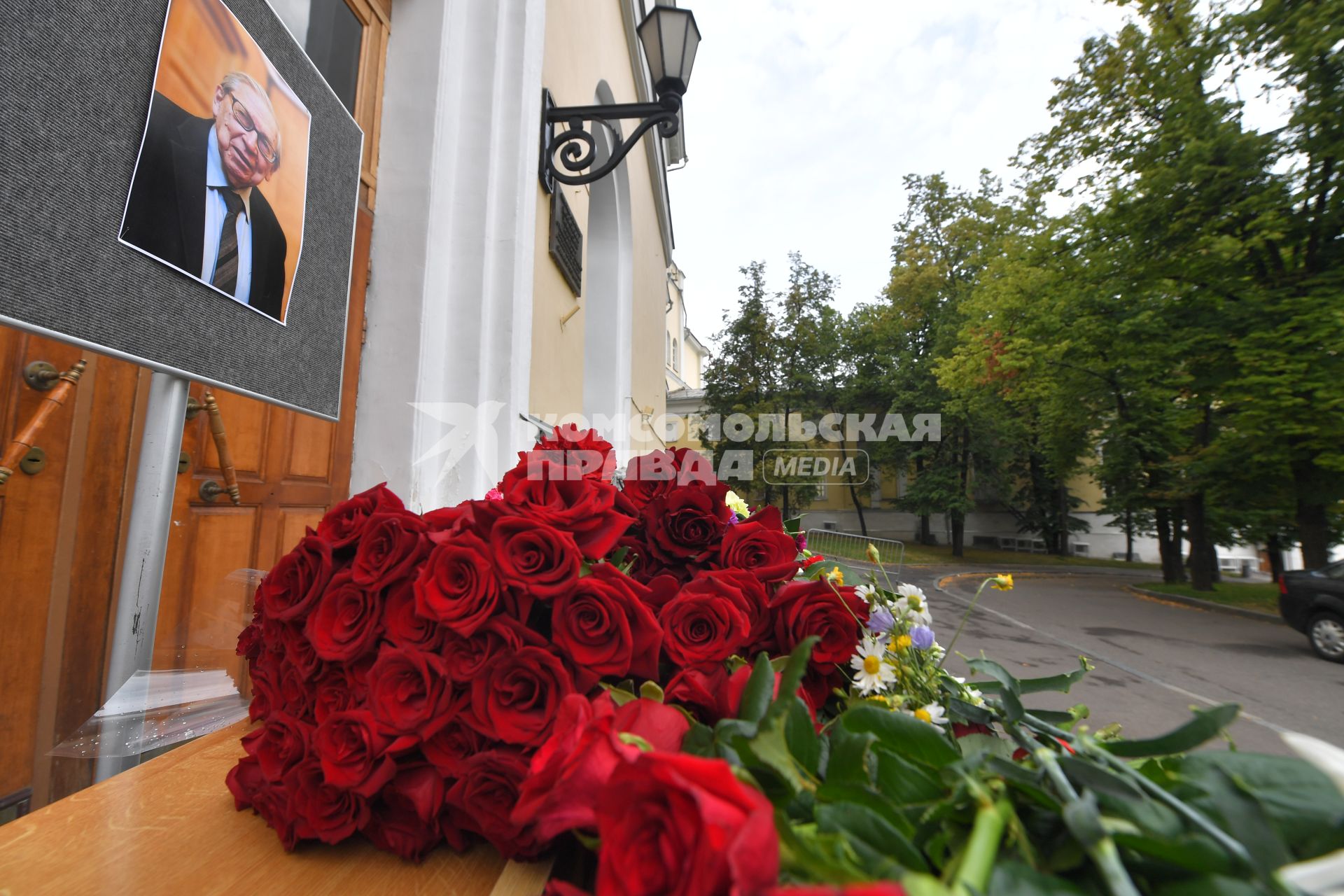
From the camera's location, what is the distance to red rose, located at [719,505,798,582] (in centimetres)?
77

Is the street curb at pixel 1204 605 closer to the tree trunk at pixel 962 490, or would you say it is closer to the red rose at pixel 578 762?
the tree trunk at pixel 962 490

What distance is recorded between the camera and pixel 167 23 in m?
0.86

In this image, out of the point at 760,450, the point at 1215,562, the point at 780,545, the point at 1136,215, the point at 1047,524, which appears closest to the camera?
the point at 780,545

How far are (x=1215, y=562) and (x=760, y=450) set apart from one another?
1308 centimetres

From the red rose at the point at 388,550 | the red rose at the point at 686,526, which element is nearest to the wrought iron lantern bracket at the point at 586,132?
the red rose at the point at 686,526

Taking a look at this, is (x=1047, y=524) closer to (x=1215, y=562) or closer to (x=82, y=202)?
(x=1215, y=562)

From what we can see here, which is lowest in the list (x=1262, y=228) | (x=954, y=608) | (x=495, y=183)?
(x=954, y=608)

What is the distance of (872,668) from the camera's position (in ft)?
2.20

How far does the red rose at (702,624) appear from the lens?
631 mm

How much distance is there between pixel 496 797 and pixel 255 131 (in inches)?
46.8

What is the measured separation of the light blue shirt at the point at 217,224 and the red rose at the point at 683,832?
1.06 metres

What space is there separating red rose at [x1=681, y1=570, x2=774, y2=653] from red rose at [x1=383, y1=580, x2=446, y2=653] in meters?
0.27

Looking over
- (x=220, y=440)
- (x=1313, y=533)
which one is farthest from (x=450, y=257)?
(x=1313, y=533)

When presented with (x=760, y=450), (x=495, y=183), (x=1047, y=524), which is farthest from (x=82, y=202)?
(x=1047, y=524)
